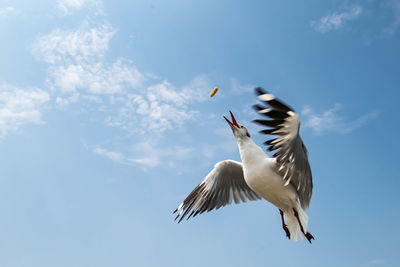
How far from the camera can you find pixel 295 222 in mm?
6426

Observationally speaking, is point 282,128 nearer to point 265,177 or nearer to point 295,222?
point 265,177

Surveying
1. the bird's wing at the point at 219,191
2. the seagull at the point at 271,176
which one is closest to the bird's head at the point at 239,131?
the seagull at the point at 271,176

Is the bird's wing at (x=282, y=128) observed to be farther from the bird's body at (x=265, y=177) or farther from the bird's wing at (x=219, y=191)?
the bird's wing at (x=219, y=191)

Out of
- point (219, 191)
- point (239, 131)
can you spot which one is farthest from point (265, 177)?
point (219, 191)

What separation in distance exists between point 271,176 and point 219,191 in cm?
215

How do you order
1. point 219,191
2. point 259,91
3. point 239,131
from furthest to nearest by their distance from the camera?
point 219,191, point 239,131, point 259,91

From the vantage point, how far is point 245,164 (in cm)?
622

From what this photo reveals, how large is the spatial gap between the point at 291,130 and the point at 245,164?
138 centimetres

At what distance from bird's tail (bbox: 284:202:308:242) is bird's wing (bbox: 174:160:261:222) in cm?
157

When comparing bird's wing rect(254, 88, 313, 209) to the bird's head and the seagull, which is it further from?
the bird's head

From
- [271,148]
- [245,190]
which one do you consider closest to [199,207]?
[245,190]

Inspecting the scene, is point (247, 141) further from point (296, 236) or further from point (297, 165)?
point (296, 236)

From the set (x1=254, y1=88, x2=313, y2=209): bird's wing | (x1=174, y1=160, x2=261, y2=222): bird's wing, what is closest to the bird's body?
(x1=254, y1=88, x2=313, y2=209): bird's wing

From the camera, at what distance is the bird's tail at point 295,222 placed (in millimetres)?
6211
